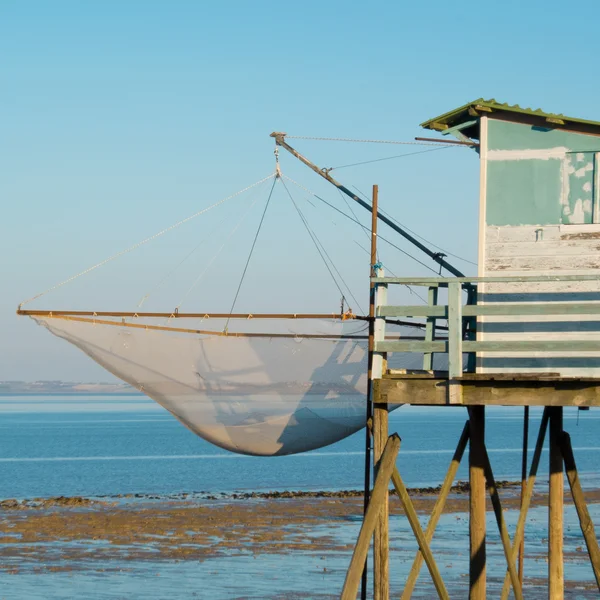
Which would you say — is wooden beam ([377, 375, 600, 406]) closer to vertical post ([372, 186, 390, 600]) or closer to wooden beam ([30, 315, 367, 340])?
vertical post ([372, 186, 390, 600])

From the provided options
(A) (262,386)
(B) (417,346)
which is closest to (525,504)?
(B) (417,346)

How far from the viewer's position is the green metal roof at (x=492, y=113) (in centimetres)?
1391

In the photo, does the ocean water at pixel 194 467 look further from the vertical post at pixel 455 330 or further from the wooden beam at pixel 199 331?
the vertical post at pixel 455 330

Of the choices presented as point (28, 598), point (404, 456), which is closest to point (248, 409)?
point (28, 598)

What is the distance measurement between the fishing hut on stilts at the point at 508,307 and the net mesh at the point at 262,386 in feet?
13.6

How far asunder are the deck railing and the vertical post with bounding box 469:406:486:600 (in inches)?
66.5

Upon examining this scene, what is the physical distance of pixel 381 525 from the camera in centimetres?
1329

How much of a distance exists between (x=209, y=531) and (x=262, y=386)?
1507 cm

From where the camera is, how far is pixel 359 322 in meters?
18.7

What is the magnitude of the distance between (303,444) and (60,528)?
1638 centimetres

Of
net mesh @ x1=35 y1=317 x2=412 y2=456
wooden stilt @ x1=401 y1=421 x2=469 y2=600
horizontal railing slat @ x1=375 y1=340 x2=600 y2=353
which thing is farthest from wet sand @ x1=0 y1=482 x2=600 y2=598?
horizontal railing slat @ x1=375 y1=340 x2=600 y2=353

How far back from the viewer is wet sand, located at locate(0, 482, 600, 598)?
27.0m

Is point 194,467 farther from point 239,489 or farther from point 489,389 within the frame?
point 489,389

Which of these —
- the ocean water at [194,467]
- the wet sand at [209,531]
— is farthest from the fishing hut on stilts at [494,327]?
the ocean water at [194,467]
